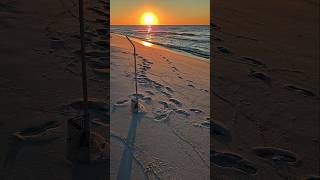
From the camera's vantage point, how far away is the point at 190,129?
307 cm

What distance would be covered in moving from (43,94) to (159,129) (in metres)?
1.37

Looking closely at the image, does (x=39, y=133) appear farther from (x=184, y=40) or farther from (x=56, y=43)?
(x=184, y=40)

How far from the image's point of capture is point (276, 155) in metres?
2.74

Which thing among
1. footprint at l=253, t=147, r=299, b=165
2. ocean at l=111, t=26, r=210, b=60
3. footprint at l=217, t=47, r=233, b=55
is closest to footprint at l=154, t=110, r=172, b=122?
footprint at l=253, t=147, r=299, b=165

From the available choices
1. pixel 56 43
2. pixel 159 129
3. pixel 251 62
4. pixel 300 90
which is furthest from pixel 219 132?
pixel 56 43

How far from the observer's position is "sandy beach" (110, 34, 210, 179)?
93.0 inches

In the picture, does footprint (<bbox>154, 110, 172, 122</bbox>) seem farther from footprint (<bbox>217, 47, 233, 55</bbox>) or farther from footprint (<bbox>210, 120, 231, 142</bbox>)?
footprint (<bbox>217, 47, 233, 55</bbox>)

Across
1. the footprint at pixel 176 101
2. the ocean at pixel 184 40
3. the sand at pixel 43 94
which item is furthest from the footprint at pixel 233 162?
the ocean at pixel 184 40

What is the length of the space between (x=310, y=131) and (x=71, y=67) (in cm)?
297

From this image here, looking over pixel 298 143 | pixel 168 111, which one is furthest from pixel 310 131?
pixel 168 111

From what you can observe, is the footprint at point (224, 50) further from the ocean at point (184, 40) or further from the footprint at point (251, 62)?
the ocean at point (184, 40)

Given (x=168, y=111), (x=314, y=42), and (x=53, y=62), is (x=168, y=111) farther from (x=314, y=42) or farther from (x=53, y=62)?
(x=314, y=42)

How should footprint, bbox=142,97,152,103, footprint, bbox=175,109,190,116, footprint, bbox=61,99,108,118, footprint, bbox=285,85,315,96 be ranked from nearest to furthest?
footprint, bbox=61,99,108,118 → footprint, bbox=175,109,190,116 → footprint, bbox=142,97,152,103 → footprint, bbox=285,85,315,96

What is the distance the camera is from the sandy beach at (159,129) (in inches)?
93.0
